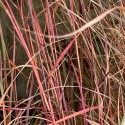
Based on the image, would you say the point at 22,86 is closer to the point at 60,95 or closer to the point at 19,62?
the point at 19,62

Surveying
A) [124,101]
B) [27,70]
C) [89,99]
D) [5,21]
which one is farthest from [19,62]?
[124,101]

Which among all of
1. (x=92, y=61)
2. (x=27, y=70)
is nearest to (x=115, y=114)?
(x=92, y=61)

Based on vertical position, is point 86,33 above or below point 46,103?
above

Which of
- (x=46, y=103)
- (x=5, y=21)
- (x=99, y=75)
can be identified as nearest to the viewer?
(x=46, y=103)

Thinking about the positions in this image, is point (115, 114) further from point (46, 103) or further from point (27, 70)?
point (27, 70)

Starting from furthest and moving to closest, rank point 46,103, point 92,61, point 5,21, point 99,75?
point 5,21 → point 99,75 → point 92,61 → point 46,103

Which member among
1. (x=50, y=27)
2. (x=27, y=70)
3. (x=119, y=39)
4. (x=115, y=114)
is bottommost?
(x=115, y=114)

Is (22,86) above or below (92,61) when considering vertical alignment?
below

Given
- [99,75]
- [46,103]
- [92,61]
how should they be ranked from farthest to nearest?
[99,75] → [92,61] → [46,103]

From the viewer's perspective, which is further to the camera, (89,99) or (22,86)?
(22,86)
